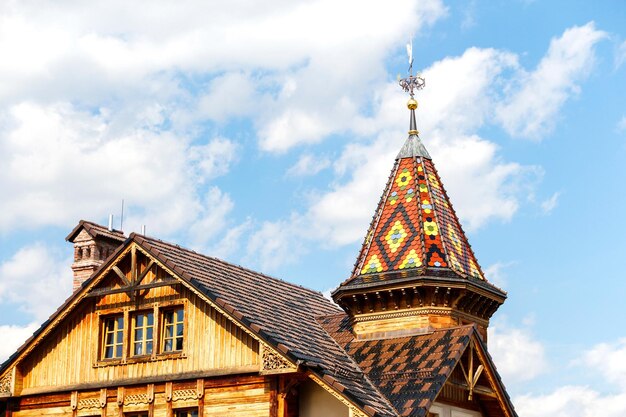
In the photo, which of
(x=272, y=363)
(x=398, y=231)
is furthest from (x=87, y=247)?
(x=272, y=363)

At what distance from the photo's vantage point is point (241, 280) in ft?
102

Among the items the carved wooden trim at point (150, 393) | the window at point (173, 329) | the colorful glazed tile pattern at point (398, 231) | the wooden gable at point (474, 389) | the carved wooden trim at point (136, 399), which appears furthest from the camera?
the colorful glazed tile pattern at point (398, 231)

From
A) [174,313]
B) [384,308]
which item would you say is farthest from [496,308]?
[174,313]

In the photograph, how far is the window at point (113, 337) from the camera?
29.5 m

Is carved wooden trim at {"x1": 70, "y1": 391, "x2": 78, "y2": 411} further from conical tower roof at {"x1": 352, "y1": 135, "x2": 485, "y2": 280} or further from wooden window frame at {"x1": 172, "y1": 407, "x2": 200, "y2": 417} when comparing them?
conical tower roof at {"x1": 352, "y1": 135, "x2": 485, "y2": 280}

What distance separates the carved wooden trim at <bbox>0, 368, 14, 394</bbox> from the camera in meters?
30.3

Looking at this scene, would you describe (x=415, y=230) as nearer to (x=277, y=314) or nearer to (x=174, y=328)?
(x=277, y=314)

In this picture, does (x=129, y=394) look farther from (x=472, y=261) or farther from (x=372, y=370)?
(x=472, y=261)

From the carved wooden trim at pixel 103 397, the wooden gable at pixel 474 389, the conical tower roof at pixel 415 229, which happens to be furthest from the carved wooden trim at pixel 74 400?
the wooden gable at pixel 474 389

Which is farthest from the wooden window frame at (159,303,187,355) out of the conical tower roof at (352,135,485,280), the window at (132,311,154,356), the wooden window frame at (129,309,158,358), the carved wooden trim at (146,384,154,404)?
the conical tower roof at (352,135,485,280)

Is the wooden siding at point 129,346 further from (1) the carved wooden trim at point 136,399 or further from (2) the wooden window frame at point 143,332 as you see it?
(1) the carved wooden trim at point 136,399

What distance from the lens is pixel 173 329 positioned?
28.8m

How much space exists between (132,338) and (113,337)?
0.77 m

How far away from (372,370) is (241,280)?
469cm
